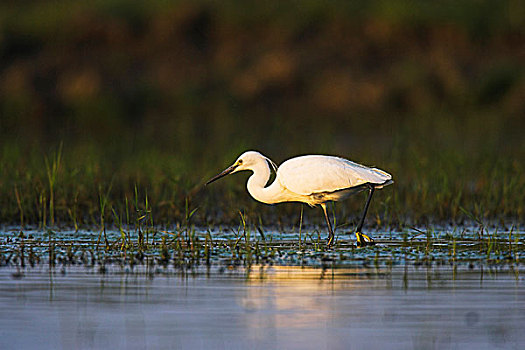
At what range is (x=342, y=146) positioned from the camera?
20.2m

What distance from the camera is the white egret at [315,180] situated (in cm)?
955

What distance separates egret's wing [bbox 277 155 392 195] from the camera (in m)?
9.55

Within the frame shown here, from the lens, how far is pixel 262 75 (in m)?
24.7

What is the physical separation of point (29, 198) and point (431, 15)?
16.2m

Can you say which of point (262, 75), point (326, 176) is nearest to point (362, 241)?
point (326, 176)

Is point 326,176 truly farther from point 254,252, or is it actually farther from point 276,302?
point 276,302

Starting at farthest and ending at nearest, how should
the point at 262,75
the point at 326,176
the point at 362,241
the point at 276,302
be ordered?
the point at 262,75
the point at 326,176
the point at 362,241
the point at 276,302

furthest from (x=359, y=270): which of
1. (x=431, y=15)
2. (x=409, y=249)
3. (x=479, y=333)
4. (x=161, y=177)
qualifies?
(x=431, y=15)

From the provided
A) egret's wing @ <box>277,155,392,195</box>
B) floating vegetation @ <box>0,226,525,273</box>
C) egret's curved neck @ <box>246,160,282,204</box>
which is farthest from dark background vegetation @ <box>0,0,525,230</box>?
floating vegetation @ <box>0,226,525,273</box>

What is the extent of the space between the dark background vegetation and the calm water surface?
34.0ft

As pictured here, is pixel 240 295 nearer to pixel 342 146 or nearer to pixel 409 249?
pixel 409 249

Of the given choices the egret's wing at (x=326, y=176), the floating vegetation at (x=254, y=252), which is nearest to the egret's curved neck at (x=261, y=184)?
the egret's wing at (x=326, y=176)

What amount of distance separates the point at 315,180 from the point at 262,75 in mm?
15298

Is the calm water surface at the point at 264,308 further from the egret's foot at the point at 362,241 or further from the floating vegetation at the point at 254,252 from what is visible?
the egret's foot at the point at 362,241
